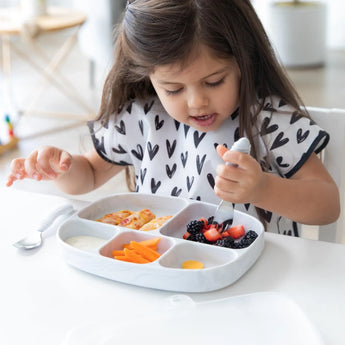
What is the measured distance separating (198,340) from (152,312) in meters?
0.08

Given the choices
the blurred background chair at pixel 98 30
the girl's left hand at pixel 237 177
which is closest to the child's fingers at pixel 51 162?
the girl's left hand at pixel 237 177

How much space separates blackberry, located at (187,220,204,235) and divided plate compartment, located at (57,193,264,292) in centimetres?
4

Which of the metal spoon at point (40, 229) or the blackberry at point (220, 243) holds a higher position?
the blackberry at point (220, 243)

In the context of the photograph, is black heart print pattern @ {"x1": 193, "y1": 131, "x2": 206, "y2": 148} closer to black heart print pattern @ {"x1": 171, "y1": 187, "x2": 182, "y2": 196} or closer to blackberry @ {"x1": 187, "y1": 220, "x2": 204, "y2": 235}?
black heart print pattern @ {"x1": 171, "y1": 187, "x2": 182, "y2": 196}

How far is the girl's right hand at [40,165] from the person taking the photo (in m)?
1.13

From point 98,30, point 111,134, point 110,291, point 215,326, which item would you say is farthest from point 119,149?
point 98,30

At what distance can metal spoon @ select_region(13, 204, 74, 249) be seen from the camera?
0.97 m

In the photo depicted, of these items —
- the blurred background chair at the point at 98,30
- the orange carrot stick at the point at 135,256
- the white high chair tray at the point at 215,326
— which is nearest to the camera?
the white high chair tray at the point at 215,326

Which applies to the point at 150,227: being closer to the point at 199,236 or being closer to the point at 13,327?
the point at 199,236

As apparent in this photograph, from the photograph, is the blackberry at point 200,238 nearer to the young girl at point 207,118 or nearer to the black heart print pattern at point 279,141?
the young girl at point 207,118

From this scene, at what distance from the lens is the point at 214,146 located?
51.7 inches

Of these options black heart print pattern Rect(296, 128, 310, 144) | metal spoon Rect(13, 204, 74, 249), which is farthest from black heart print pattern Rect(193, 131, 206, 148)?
metal spoon Rect(13, 204, 74, 249)

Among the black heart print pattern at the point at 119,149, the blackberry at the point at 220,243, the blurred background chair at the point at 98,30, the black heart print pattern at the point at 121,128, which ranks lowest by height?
the blurred background chair at the point at 98,30

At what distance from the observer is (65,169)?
3.70ft
